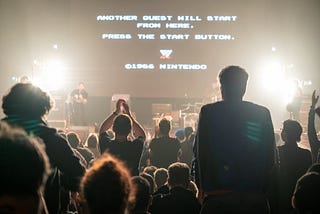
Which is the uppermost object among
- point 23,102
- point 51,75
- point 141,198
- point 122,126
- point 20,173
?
Result: point 51,75

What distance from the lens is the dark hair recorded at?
1.16 meters

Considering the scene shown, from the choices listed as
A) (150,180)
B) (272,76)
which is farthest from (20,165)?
(272,76)

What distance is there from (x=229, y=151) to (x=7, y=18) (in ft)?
45.4

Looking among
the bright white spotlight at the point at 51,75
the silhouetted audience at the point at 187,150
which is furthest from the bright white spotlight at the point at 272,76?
the silhouetted audience at the point at 187,150

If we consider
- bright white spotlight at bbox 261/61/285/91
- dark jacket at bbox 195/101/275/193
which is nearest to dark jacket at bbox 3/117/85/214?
dark jacket at bbox 195/101/275/193

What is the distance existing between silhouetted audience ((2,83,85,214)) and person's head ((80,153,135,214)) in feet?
3.27

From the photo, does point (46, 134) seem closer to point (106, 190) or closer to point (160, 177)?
point (106, 190)

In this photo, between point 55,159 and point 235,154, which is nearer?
point 55,159

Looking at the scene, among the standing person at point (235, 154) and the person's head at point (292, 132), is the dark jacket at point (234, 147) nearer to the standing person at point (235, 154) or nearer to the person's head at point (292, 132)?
the standing person at point (235, 154)

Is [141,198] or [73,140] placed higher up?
[73,140]

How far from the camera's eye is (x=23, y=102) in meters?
2.84

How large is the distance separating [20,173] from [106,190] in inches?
24.1

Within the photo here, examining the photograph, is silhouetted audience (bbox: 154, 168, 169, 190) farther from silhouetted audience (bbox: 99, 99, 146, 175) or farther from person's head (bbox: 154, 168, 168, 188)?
silhouetted audience (bbox: 99, 99, 146, 175)

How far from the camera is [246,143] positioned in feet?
9.62
